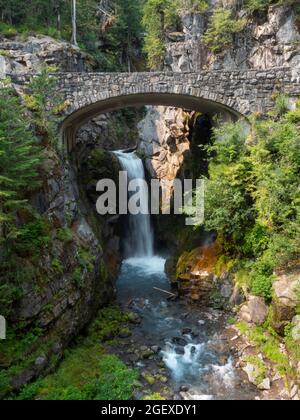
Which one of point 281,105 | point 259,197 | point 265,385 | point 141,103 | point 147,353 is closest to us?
point 265,385

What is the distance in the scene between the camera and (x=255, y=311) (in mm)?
10656

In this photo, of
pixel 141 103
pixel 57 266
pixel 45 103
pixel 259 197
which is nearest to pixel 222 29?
Result: pixel 141 103

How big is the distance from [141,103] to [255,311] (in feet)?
38.0

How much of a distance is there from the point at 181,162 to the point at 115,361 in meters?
13.6

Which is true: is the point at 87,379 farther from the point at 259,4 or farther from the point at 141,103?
the point at 259,4

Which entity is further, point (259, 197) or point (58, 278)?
point (259, 197)

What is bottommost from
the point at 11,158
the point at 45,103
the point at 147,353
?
the point at 147,353

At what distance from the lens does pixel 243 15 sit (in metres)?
21.2

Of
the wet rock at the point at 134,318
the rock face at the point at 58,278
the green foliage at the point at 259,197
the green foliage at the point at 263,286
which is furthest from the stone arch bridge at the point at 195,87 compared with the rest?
the wet rock at the point at 134,318

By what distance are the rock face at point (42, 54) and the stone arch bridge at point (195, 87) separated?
579 cm

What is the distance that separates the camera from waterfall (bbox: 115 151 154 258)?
20812 millimetres

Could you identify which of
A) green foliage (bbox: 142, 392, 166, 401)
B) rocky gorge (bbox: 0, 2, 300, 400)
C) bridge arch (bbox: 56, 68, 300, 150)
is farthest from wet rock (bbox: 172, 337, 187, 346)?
bridge arch (bbox: 56, 68, 300, 150)

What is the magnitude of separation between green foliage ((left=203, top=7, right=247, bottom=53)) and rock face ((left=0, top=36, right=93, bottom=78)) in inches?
345
